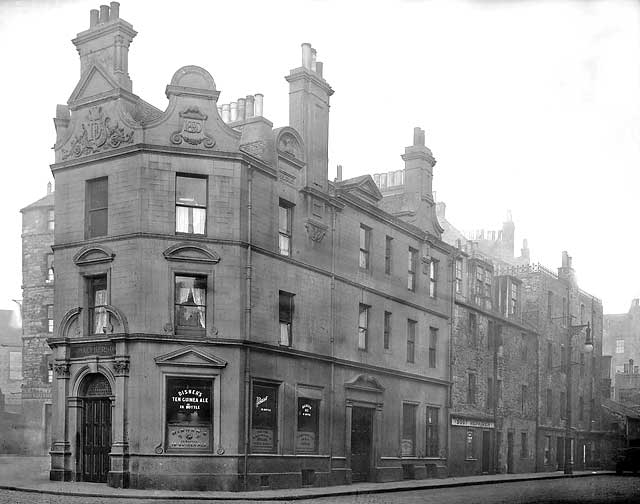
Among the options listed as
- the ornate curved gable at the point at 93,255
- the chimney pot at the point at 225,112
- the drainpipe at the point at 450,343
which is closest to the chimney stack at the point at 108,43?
the ornate curved gable at the point at 93,255

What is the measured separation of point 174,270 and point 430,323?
1621cm

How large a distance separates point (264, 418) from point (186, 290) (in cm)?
473

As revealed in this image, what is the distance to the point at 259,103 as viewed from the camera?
29.6m

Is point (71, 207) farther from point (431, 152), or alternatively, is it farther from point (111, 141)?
point (431, 152)

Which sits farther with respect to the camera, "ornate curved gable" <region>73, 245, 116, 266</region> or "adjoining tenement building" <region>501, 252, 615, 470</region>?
"adjoining tenement building" <region>501, 252, 615, 470</region>

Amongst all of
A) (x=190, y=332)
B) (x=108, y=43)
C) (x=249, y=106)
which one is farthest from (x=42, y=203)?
(x=190, y=332)

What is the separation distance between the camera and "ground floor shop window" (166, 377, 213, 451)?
2423 cm

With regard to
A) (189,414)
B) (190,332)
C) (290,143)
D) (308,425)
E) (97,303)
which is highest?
(290,143)

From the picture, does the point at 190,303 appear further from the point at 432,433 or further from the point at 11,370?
the point at 11,370

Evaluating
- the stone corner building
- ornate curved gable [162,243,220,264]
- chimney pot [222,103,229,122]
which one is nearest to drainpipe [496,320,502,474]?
the stone corner building

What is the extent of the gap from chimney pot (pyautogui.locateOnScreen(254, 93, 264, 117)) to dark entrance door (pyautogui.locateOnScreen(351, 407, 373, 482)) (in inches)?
444

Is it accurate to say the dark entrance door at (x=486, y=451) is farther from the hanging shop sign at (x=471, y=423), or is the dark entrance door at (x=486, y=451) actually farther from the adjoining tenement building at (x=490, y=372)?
the hanging shop sign at (x=471, y=423)

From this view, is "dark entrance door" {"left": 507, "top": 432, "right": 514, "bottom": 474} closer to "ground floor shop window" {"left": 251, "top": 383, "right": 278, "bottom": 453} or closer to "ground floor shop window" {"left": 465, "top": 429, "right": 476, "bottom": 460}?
"ground floor shop window" {"left": 465, "top": 429, "right": 476, "bottom": 460}

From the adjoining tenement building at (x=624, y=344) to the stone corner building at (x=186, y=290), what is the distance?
49.4 metres
